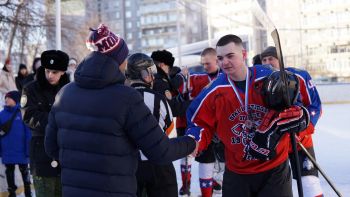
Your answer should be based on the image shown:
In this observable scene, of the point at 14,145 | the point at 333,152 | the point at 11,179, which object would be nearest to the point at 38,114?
the point at 14,145

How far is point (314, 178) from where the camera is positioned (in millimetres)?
4105

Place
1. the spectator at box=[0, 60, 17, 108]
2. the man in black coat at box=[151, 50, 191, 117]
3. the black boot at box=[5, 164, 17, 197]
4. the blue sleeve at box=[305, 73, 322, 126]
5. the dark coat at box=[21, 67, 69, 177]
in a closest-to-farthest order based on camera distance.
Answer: the blue sleeve at box=[305, 73, 322, 126] < the dark coat at box=[21, 67, 69, 177] < the man in black coat at box=[151, 50, 191, 117] < the black boot at box=[5, 164, 17, 197] < the spectator at box=[0, 60, 17, 108]

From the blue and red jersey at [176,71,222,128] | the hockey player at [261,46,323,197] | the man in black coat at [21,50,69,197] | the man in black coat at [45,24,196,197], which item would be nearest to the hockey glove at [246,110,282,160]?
the hockey player at [261,46,323,197]

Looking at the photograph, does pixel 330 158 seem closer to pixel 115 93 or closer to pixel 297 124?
pixel 297 124

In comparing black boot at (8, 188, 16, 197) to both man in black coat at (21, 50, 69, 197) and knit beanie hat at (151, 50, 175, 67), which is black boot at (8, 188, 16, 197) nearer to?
man in black coat at (21, 50, 69, 197)

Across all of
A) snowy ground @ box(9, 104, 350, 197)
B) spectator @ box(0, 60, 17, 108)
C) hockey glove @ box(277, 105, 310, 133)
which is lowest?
snowy ground @ box(9, 104, 350, 197)

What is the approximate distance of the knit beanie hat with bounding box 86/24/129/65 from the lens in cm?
250

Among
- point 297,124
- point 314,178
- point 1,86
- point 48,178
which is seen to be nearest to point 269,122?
point 297,124

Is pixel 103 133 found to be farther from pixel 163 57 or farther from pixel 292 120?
pixel 163 57

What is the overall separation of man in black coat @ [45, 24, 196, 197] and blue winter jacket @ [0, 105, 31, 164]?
354 centimetres

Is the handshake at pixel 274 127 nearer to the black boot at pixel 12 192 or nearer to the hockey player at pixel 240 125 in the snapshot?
the hockey player at pixel 240 125

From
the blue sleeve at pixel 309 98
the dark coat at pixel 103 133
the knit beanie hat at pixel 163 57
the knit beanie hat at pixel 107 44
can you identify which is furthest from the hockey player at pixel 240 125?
the knit beanie hat at pixel 163 57

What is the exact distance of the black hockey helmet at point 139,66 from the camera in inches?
138

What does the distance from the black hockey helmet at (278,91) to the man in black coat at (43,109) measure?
1.79m
